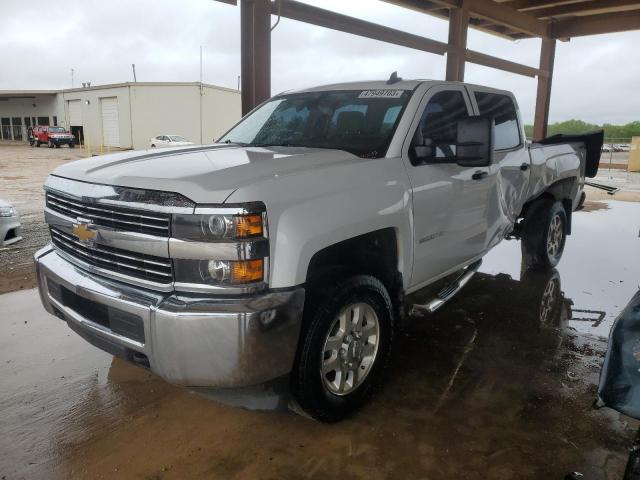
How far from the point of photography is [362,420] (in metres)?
2.75

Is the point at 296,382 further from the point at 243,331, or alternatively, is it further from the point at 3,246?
the point at 3,246

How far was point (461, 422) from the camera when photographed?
273 cm

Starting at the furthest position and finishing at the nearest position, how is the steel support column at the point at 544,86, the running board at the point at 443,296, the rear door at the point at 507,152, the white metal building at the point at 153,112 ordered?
the white metal building at the point at 153,112 → the steel support column at the point at 544,86 → the rear door at the point at 507,152 → the running board at the point at 443,296

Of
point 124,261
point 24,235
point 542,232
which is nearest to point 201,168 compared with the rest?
point 124,261

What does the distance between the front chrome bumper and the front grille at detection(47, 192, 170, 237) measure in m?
0.29

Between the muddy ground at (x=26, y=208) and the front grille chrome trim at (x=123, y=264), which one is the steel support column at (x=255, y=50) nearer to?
the muddy ground at (x=26, y=208)

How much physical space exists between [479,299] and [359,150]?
244 centimetres

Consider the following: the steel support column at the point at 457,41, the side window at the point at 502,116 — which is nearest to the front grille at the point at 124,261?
the side window at the point at 502,116

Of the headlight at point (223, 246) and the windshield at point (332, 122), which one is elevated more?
the windshield at point (332, 122)

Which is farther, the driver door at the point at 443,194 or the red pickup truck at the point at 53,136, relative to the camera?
the red pickup truck at the point at 53,136

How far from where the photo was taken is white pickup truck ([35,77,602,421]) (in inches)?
83.3

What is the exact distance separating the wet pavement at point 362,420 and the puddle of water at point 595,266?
513 mm

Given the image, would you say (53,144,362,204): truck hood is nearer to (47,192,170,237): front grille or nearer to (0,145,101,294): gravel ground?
(47,192,170,237): front grille

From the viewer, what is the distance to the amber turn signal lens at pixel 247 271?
2.13 m
